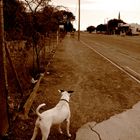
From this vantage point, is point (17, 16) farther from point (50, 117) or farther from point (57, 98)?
point (50, 117)

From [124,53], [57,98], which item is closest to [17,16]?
[57,98]

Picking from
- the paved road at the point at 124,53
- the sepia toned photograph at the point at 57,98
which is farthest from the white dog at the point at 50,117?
the paved road at the point at 124,53

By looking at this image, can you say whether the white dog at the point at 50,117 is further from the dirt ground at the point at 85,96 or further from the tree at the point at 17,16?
the tree at the point at 17,16

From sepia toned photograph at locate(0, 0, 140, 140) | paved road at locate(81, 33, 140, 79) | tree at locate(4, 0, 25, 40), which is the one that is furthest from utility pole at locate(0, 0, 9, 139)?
paved road at locate(81, 33, 140, 79)

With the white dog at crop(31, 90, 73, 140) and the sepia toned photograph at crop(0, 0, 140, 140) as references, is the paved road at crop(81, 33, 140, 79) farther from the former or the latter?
the white dog at crop(31, 90, 73, 140)

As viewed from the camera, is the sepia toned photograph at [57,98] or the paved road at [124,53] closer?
the sepia toned photograph at [57,98]

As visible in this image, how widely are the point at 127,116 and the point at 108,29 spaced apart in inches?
6724

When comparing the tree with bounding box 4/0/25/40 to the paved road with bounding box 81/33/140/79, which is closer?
the tree with bounding box 4/0/25/40

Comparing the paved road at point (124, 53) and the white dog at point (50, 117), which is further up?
the white dog at point (50, 117)

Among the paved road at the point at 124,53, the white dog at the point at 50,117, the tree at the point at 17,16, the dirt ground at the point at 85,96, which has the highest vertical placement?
the tree at the point at 17,16

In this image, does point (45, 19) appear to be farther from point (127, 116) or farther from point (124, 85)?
point (127, 116)

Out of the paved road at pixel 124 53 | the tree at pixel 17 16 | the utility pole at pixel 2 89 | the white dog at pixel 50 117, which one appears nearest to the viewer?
the white dog at pixel 50 117

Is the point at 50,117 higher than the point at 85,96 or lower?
higher

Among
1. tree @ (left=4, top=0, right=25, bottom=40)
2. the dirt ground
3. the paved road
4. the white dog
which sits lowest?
the paved road
